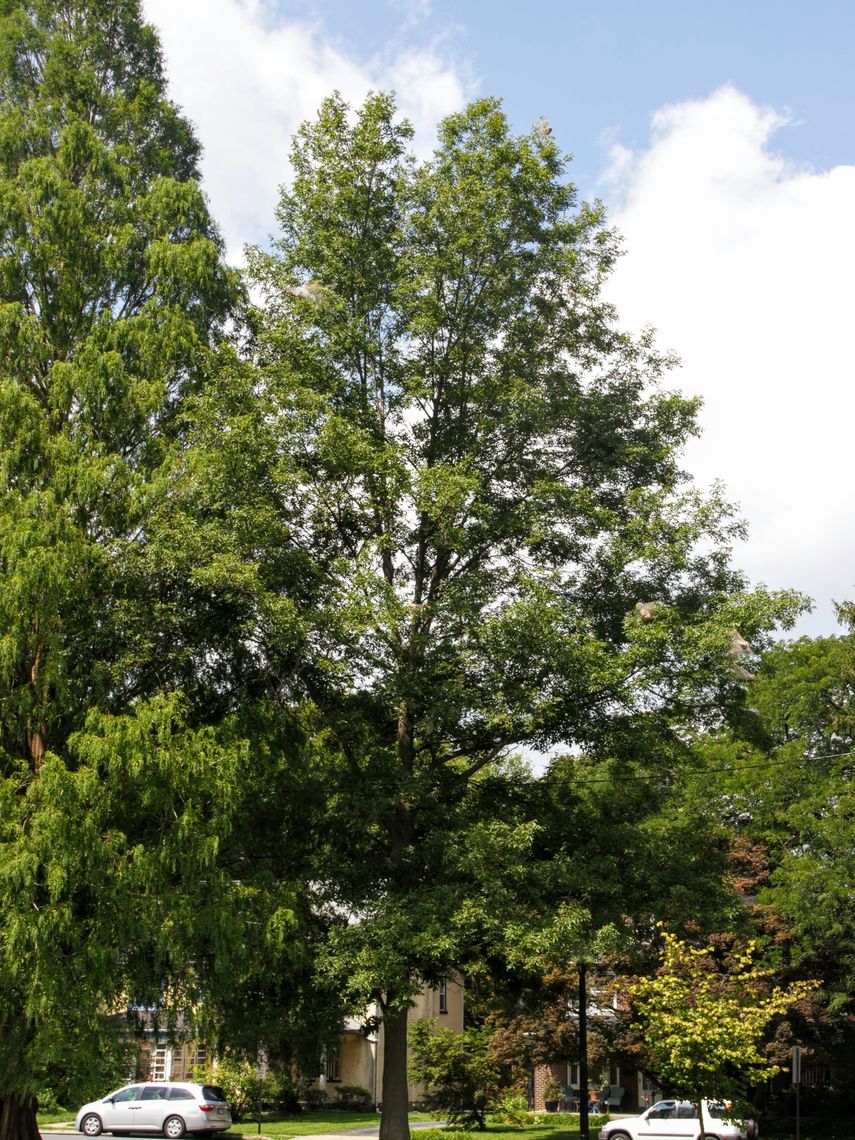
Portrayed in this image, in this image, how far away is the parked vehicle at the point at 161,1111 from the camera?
27016 millimetres

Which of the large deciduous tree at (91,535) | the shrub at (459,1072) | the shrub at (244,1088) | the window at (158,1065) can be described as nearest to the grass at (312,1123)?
the shrub at (244,1088)

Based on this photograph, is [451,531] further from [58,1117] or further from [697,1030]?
[58,1117]

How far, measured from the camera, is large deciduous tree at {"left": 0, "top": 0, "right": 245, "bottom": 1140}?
41.8ft

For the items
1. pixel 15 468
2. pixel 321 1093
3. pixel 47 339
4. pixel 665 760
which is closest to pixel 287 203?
pixel 47 339

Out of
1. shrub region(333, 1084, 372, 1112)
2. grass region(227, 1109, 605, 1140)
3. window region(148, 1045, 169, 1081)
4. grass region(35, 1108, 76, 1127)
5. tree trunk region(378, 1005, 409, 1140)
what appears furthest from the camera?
window region(148, 1045, 169, 1081)

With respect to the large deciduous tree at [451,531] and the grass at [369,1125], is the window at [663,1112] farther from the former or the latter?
the large deciduous tree at [451,531]

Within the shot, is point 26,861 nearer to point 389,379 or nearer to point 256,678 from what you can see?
point 256,678

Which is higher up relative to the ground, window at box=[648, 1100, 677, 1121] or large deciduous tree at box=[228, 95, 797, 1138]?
large deciduous tree at box=[228, 95, 797, 1138]

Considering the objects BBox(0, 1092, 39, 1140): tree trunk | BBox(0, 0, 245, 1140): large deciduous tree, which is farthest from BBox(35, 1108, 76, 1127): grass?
BBox(0, 0, 245, 1140): large deciduous tree

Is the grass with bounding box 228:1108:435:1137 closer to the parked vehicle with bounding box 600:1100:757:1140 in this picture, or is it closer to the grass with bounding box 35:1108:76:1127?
the parked vehicle with bounding box 600:1100:757:1140

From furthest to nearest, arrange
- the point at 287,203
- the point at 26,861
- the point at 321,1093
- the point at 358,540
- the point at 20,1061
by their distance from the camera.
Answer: the point at 321,1093 → the point at 287,203 → the point at 358,540 → the point at 20,1061 → the point at 26,861

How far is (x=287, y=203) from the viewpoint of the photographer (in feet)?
66.7

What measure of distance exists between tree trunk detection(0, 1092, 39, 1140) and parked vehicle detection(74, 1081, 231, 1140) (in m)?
13.0

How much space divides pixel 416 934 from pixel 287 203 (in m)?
12.7
